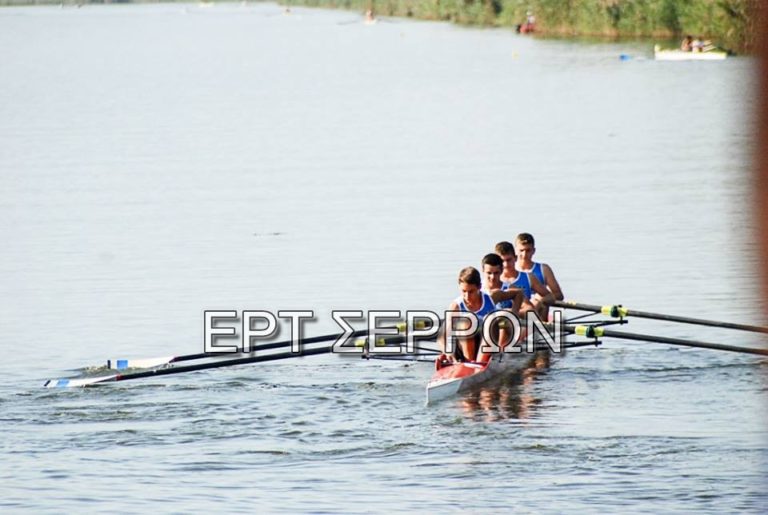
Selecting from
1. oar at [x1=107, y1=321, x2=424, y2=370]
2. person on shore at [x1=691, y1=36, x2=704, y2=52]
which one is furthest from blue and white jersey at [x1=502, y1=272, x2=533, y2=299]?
person on shore at [x1=691, y1=36, x2=704, y2=52]

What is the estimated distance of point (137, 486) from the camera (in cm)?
1047

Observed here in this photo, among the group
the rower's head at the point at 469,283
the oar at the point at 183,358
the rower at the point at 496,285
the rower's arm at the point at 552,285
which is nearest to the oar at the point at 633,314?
the rower's arm at the point at 552,285

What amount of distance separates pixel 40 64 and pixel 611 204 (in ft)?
188

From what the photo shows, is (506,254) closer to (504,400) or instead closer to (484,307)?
(484,307)

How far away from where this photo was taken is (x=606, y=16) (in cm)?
7025

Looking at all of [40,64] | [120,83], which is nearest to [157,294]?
[120,83]

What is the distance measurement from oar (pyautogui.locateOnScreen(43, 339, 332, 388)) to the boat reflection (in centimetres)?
140

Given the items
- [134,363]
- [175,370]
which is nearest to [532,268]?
[175,370]

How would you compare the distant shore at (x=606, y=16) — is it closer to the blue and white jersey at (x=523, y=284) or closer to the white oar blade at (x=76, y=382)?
the blue and white jersey at (x=523, y=284)

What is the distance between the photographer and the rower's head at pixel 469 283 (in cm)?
1225

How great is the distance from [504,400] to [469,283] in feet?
3.70

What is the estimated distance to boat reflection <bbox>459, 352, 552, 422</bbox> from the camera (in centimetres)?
1194

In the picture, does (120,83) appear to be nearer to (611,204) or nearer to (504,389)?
(611,204)

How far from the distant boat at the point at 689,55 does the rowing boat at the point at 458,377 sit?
4596 centimetres
